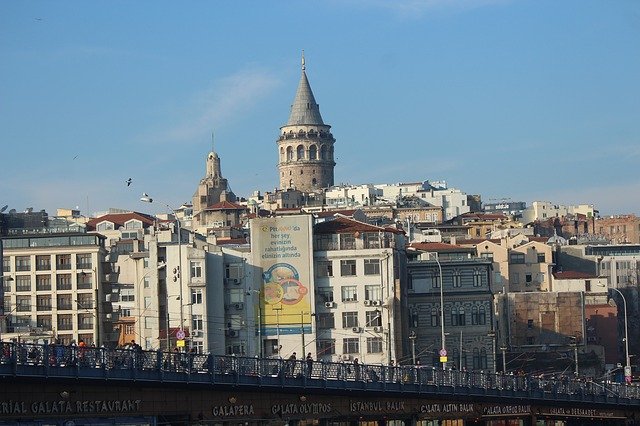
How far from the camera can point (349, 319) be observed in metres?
126

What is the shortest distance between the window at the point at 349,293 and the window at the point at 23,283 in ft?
89.6

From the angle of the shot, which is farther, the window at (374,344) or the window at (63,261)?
the window at (63,261)

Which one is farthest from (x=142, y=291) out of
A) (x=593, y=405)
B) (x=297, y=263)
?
(x=593, y=405)

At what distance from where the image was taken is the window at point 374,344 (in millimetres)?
125875

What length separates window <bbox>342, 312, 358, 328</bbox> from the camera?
413ft

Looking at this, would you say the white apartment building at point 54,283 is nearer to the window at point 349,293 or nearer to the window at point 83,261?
the window at point 83,261

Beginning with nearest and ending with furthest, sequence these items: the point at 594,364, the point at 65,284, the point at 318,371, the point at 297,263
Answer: the point at 318,371, the point at 297,263, the point at 65,284, the point at 594,364

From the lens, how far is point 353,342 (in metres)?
125

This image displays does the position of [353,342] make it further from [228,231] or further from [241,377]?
[228,231]

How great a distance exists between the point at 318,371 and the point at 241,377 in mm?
6302

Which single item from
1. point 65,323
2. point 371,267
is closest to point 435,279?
point 371,267

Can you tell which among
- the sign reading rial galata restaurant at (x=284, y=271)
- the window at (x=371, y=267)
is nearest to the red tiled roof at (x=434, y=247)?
the window at (x=371, y=267)

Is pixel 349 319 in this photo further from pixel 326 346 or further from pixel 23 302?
pixel 23 302

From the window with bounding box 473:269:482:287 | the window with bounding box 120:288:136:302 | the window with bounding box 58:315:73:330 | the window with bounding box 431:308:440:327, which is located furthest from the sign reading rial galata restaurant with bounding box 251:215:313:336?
the window with bounding box 58:315:73:330
